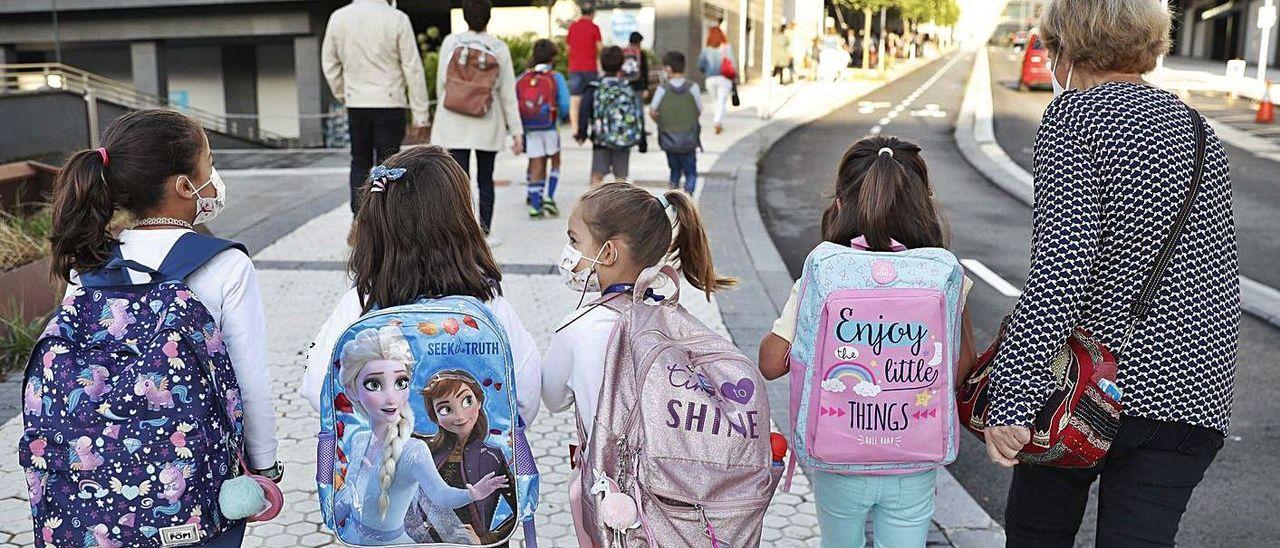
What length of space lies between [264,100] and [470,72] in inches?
1036

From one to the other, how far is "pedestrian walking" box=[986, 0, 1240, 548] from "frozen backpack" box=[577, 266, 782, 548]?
0.55 metres

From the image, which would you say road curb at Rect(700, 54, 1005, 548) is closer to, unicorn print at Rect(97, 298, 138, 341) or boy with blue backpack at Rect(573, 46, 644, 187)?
boy with blue backpack at Rect(573, 46, 644, 187)

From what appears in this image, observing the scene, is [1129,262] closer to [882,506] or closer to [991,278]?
[882,506]

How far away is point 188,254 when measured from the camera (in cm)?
241

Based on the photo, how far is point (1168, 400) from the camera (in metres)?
2.29

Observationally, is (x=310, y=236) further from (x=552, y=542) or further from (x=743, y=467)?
(x=743, y=467)

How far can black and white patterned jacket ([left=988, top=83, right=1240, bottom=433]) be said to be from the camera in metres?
2.23

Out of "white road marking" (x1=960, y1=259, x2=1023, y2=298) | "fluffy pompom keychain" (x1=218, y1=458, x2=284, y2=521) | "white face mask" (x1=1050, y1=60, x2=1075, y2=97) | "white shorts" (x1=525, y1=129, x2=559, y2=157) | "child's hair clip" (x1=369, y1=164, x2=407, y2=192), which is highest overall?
"white face mask" (x1=1050, y1=60, x2=1075, y2=97)

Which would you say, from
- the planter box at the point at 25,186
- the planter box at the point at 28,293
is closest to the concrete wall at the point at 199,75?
the planter box at the point at 25,186

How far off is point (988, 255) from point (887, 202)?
6.87 m

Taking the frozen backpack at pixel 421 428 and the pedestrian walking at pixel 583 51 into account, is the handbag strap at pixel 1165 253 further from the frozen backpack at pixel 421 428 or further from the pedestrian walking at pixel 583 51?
the pedestrian walking at pixel 583 51

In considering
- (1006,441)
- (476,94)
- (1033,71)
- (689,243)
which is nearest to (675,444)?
(689,243)

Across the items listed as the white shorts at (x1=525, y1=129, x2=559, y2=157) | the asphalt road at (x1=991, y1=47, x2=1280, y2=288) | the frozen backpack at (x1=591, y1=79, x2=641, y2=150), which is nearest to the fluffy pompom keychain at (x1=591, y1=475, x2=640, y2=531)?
the asphalt road at (x1=991, y1=47, x2=1280, y2=288)

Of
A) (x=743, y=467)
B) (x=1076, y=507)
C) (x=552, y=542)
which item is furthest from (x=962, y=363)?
(x=552, y=542)
